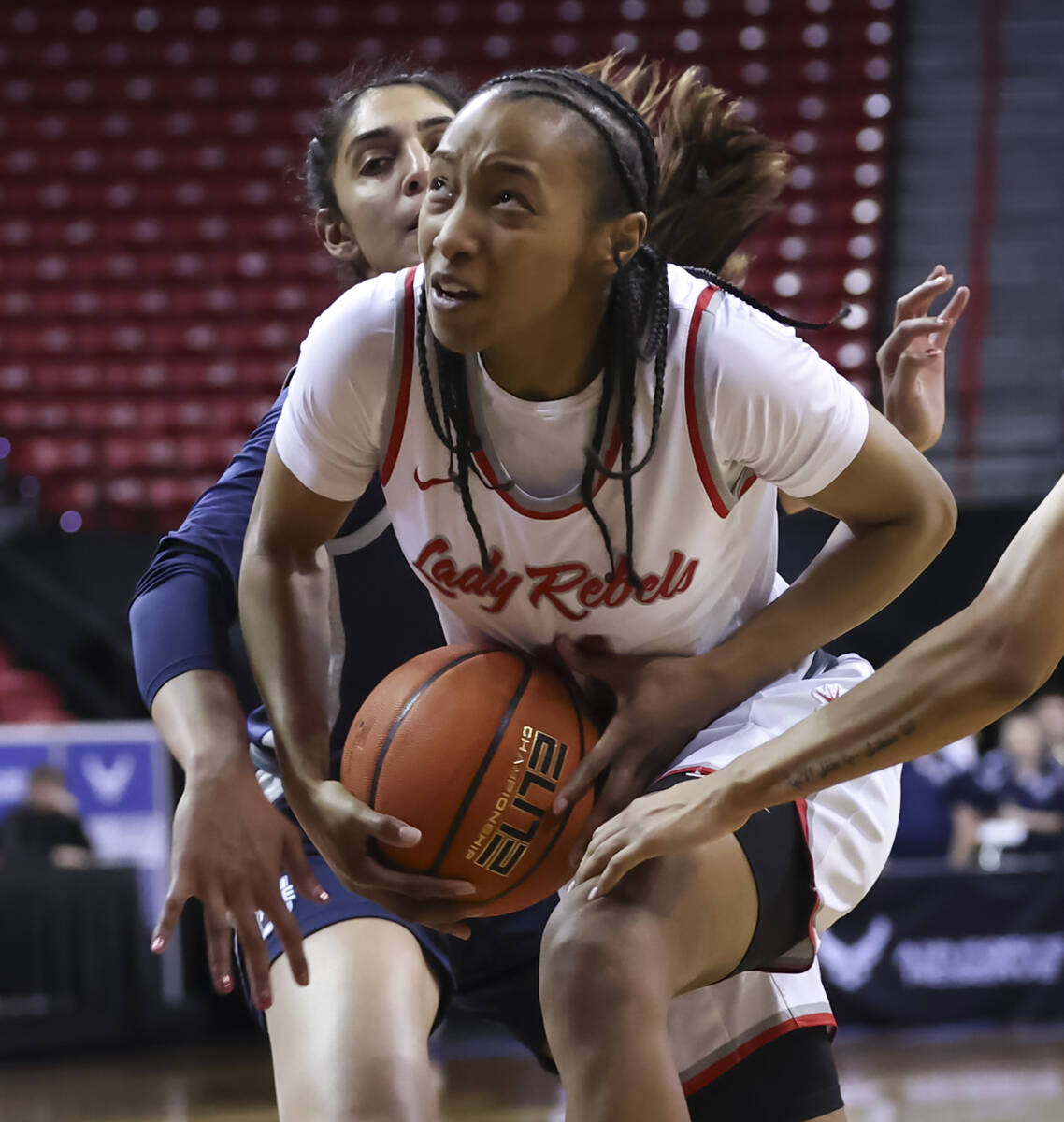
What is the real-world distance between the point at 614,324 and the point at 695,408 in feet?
0.46

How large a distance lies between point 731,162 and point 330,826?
1289 mm

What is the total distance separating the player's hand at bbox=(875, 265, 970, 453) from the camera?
2410mm

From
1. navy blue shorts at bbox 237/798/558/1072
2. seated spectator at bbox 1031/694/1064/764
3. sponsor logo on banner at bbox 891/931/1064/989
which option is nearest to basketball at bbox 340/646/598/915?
navy blue shorts at bbox 237/798/558/1072

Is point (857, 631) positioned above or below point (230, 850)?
below

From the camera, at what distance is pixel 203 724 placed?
6.94 ft

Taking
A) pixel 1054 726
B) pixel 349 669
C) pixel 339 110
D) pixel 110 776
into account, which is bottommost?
pixel 1054 726

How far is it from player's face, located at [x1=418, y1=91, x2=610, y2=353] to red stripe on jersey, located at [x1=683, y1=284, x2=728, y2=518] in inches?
6.6

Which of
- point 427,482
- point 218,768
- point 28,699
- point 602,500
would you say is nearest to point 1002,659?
point 602,500

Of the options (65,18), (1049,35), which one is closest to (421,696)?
(65,18)

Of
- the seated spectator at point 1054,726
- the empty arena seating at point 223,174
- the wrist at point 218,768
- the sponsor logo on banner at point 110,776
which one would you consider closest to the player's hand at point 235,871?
the wrist at point 218,768

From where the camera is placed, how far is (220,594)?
2.43 meters

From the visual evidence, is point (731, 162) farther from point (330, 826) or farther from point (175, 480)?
point (175, 480)

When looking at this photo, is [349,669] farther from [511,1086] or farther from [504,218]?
[511,1086]

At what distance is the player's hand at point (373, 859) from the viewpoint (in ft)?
6.28
